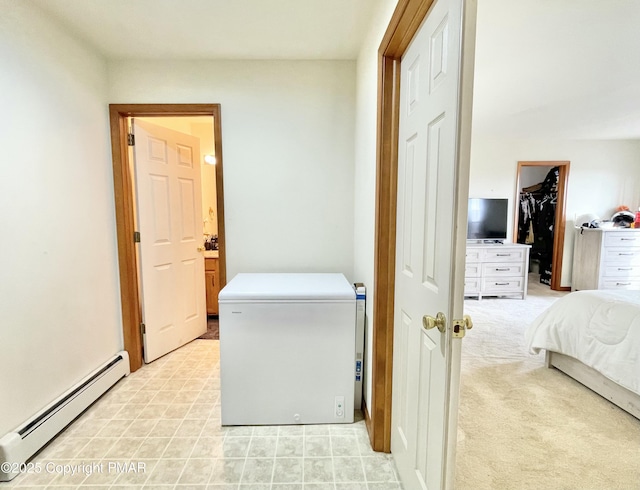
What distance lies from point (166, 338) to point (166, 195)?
1.25m

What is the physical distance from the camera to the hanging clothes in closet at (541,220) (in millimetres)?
5203

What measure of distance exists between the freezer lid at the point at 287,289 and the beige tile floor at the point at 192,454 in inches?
30.9

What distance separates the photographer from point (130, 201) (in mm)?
2330

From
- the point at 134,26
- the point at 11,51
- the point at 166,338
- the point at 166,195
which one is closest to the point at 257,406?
the point at 166,338

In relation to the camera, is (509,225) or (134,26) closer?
(134,26)

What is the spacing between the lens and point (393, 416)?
149 cm

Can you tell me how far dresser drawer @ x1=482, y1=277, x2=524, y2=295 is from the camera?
14.5 ft

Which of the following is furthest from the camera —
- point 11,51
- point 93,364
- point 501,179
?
point 501,179

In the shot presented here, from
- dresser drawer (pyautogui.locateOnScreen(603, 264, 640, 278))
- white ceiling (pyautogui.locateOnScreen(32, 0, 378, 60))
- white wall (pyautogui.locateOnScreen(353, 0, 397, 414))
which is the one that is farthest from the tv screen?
white ceiling (pyautogui.locateOnScreen(32, 0, 378, 60))

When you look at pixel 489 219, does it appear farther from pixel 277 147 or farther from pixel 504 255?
pixel 277 147

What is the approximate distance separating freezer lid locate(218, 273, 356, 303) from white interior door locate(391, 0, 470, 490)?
1.38ft

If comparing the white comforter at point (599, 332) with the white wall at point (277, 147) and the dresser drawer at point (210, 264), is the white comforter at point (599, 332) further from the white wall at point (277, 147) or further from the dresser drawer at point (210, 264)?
the dresser drawer at point (210, 264)

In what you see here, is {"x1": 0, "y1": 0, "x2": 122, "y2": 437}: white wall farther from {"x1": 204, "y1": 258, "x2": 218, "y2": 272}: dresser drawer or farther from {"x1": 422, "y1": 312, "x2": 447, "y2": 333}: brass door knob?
{"x1": 422, "y1": 312, "x2": 447, "y2": 333}: brass door knob

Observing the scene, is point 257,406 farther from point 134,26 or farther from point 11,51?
point 134,26
